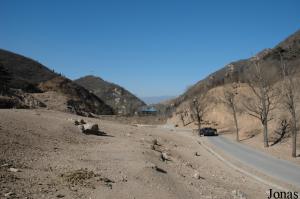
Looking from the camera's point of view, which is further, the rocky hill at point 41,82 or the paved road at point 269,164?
the rocky hill at point 41,82

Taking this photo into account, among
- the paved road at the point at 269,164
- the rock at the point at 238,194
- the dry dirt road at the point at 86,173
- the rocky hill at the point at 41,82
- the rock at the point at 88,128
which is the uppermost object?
the rocky hill at the point at 41,82

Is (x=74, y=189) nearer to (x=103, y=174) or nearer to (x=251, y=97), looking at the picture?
(x=103, y=174)

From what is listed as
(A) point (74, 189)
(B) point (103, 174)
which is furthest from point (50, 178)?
(B) point (103, 174)

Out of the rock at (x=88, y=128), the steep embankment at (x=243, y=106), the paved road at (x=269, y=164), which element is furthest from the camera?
the steep embankment at (x=243, y=106)

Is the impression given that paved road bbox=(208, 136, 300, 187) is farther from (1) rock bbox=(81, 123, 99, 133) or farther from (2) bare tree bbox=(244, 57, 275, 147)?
(1) rock bbox=(81, 123, 99, 133)

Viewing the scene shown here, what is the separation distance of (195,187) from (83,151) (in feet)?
20.7

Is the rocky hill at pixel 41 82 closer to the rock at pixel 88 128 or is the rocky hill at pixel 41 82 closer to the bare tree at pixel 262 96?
the bare tree at pixel 262 96

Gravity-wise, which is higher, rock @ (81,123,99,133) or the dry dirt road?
rock @ (81,123,99,133)

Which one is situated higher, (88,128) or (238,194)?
(88,128)

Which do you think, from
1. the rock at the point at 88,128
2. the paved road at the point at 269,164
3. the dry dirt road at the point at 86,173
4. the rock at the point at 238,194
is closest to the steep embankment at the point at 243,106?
the paved road at the point at 269,164

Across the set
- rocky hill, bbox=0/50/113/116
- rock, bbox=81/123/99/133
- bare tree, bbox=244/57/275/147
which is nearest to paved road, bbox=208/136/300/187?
bare tree, bbox=244/57/275/147

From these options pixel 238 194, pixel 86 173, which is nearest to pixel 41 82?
pixel 86 173

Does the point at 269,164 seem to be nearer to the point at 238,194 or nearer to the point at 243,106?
the point at 238,194

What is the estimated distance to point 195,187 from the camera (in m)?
13.4
